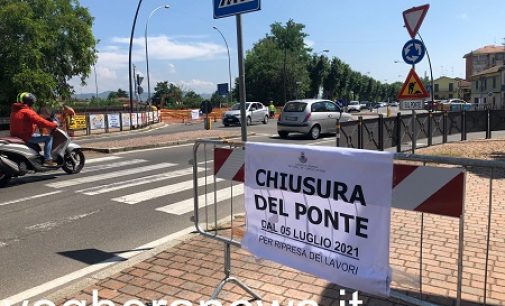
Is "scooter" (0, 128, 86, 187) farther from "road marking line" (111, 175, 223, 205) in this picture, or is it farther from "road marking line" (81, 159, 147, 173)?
"road marking line" (111, 175, 223, 205)

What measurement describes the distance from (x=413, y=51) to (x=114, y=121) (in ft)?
73.7

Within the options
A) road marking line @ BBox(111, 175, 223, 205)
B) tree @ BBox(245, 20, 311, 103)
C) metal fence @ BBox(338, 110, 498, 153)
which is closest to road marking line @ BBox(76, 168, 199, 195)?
road marking line @ BBox(111, 175, 223, 205)

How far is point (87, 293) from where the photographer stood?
4.01m

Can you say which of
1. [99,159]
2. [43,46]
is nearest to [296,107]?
[99,159]

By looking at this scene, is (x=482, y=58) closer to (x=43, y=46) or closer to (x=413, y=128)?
(x=43, y=46)

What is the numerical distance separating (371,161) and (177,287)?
2.15m

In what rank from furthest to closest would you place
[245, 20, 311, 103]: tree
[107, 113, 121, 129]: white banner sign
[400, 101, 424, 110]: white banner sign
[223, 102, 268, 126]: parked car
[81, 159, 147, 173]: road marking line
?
[245, 20, 311, 103]: tree, [223, 102, 268, 126]: parked car, [107, 113, 121, 129]: white banner sign, [81, 159, 147, 173]: road marking line, [400, 101, 424, 110]: white banner sign

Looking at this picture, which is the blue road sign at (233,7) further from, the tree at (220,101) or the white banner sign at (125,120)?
the tree at (220,101)

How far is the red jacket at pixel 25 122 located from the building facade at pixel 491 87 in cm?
6602

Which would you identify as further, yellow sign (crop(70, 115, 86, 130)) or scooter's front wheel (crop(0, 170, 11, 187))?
yellow sign (crop(70, 115, 86, 130))

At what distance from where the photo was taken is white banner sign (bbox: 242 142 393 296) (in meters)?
2.96

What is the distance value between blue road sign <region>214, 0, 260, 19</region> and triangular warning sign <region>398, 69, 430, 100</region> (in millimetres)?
5073

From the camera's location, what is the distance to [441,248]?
4820 mm

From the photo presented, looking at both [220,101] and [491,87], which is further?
[491,87]
